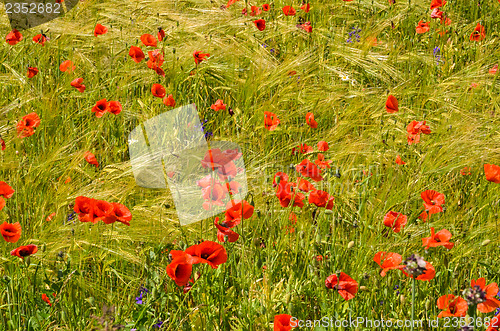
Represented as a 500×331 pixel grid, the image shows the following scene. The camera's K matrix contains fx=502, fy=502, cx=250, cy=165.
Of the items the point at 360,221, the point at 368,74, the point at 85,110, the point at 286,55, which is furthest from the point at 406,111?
the point at 85,110

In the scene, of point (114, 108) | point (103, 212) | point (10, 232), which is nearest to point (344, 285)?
point (103, 212)

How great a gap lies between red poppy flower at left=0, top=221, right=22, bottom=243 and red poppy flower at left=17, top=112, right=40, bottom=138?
766 millimetres

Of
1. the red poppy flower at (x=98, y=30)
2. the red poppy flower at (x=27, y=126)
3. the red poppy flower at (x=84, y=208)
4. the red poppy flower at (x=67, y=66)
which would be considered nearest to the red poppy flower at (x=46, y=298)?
the red poppy flower at (x=84, y=208)

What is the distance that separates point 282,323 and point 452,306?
1.40ft

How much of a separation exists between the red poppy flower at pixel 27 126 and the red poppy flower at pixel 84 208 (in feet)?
2.92

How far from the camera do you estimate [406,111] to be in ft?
8.13

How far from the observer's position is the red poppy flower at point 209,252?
3.86 feet

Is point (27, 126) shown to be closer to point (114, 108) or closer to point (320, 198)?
point (114, 108)

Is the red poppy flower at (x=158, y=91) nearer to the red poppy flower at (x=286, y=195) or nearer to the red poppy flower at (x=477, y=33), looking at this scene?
the red poppy flower at (x=286, y=195)

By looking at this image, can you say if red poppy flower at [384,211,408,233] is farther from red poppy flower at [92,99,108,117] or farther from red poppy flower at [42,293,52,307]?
red poppy flower at [92,99,108,117]

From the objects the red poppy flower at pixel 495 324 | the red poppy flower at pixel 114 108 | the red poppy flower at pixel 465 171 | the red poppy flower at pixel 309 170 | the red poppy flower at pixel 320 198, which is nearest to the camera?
the red poppy flower at pixel 495 324

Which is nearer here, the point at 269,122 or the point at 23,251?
the point at 23,251

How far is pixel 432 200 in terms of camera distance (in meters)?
1.57

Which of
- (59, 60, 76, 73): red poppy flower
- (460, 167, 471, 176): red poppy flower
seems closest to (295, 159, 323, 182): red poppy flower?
(460, 167, 471, 176): red poppy flower
